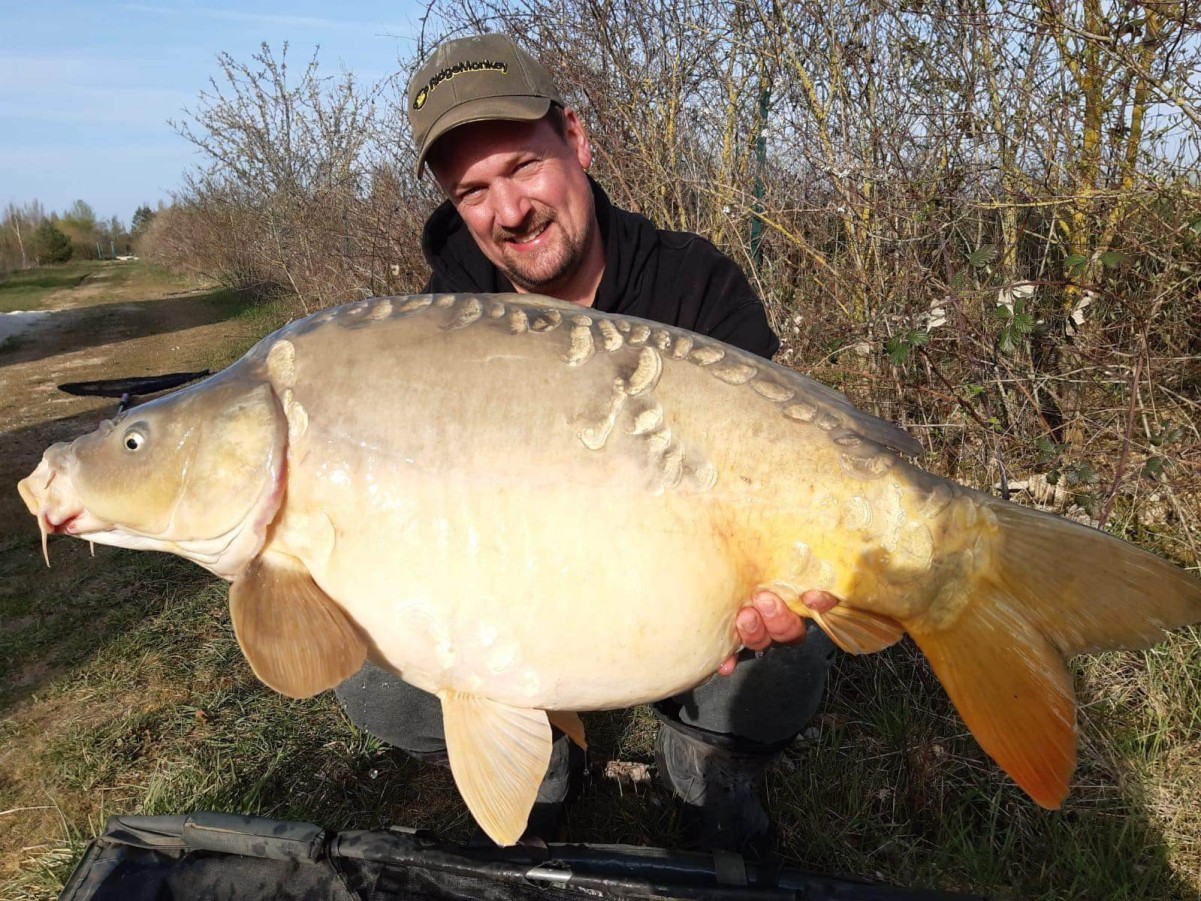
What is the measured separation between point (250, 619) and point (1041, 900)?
1454mm

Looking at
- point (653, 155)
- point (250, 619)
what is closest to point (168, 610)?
point (250, 619)

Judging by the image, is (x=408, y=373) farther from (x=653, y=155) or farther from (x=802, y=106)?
(x=653, y=155)

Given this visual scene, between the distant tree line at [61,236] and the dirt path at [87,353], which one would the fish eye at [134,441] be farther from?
the distant tree line at [61,236]

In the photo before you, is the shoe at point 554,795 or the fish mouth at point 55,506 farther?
the shoe at point 554,795

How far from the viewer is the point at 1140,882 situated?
1.46m

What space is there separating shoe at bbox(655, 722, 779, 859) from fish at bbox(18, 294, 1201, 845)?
620 millimetres

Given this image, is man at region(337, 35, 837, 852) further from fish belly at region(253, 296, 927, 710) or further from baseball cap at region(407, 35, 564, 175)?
fish belly at region(253, 296, 927, 710)

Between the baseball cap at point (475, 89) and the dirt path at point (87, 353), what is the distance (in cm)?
341

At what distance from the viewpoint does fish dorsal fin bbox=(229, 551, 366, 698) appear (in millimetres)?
1026

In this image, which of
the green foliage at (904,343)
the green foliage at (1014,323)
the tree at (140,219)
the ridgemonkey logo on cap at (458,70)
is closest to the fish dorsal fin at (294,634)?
the ridgemonkey logo on cap at (458,70)

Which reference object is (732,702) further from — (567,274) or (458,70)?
(458,70)

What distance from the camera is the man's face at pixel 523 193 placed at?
1.72 metres

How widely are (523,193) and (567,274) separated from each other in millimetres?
207

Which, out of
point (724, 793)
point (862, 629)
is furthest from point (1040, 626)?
point (724, 793)
